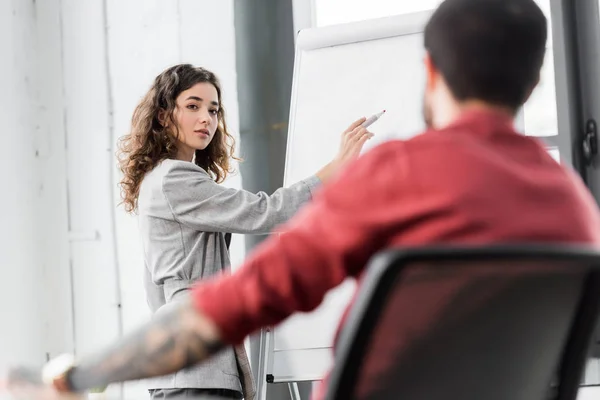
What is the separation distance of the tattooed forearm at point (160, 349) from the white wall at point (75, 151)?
6.84ft

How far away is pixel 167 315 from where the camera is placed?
25.9 inches

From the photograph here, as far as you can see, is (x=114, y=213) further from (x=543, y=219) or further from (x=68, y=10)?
(x=543, y=219)

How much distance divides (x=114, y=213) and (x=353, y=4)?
1078 mm

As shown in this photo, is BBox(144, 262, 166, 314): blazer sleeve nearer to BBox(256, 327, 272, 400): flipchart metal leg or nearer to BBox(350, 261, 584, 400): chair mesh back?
BBox(256, 327, 272, 400): flipchart metal leg

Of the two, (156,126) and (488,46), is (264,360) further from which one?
(488,46)

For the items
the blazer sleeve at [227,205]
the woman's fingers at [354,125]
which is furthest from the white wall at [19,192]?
the woman's fingers at [354,125]

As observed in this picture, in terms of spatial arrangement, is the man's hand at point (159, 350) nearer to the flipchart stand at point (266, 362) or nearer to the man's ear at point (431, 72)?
the man's ear at point (431, 72)

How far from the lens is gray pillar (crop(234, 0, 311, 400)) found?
2.61 m

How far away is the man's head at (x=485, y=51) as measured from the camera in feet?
2.24

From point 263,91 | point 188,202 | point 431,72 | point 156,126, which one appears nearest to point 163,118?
point 156,126

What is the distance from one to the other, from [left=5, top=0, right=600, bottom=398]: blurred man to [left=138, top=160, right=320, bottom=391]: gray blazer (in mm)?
1112

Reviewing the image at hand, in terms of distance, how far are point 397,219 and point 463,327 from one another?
95 mm

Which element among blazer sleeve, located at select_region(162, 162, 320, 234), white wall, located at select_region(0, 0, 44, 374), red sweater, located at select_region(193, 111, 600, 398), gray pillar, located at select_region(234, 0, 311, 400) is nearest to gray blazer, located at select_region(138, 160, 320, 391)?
blazer sleeve, located at select_region(162, 162, 320, 234)

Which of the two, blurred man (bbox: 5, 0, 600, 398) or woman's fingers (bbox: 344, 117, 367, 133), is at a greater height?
woman's fingers (bbox: 344, 117, 367, 133)
